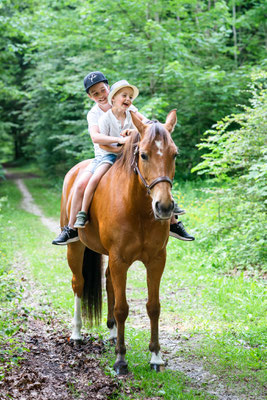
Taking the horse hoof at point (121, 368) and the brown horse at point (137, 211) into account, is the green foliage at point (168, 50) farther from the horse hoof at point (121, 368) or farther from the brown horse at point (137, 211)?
the horse hoof at point (121, 368)

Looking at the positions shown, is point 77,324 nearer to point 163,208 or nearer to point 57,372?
point 57,372

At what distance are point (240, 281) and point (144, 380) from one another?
3.24 m

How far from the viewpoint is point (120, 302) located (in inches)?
165

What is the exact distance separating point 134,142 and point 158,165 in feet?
2.33

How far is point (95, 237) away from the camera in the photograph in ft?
15.9

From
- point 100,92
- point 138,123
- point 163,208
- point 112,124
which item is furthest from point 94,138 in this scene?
point 163,208

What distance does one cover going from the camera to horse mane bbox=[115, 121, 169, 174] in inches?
138

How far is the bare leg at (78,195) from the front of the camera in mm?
4984

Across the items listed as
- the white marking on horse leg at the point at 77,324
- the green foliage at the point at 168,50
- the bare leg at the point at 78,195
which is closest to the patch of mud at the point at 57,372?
the white marking on horse leg at the point at 77,324

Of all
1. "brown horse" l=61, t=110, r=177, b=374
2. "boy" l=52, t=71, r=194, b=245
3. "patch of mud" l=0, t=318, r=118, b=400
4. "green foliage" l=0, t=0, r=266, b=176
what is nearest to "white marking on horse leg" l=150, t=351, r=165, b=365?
"brown horse" l=61, t=110, r=177, b=374

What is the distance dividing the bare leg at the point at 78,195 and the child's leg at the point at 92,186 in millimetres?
192

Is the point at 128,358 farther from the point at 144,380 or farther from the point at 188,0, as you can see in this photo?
the point at 188,0

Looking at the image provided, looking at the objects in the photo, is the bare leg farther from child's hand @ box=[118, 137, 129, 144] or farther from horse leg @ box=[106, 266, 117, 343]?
horse leg @ box=[106, 266, 117, 343]

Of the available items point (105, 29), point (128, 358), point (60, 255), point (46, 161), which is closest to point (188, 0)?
point (105, 29)
